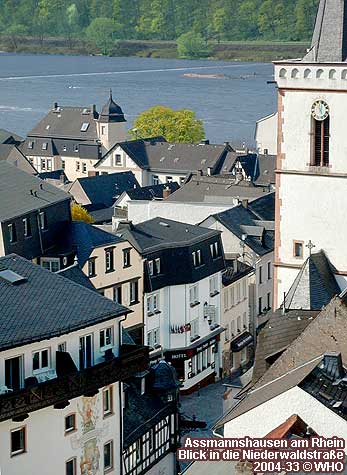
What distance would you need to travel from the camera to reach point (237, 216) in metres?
62.4

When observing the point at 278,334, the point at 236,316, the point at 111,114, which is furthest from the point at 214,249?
the point at 111,114

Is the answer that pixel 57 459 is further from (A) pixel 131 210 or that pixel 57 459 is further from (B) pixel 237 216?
(A) pixel 131 210

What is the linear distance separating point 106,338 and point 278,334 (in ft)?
18.8

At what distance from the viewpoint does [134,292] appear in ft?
168

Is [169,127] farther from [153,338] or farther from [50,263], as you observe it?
[50,263]

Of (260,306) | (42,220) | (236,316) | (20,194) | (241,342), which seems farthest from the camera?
(260,306)

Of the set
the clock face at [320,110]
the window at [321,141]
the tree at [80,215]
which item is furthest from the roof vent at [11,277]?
the tree at [80,215]

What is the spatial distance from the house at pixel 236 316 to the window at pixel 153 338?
401 cm

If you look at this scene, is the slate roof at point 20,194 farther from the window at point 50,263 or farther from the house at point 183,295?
the house at point 183,295

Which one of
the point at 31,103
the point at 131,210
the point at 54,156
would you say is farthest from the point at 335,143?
the point at 31,103

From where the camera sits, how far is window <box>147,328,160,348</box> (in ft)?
171

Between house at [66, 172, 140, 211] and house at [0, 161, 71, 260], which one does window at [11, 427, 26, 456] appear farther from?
house at [66, 172, 140, 211]

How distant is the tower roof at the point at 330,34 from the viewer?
43000 millimetres

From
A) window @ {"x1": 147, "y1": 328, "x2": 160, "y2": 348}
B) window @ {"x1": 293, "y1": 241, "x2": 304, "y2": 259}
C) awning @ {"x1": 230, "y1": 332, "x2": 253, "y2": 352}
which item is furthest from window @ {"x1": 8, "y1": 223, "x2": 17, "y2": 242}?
window @ {"x1": 293, "y1": 241, "x2": 304, "y2": 259}
